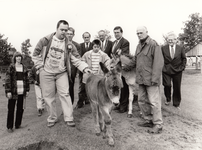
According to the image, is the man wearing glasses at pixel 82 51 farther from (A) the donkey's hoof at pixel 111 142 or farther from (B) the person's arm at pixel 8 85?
(A) the donkey's hoof at pixel 111 142

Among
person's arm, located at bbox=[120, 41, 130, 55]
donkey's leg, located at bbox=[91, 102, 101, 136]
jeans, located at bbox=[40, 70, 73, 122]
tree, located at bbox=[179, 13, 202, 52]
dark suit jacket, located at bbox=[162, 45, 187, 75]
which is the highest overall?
tree, located at bbox=[179, 13, 202, 52]

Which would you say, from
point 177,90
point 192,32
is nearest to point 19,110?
point 177,90

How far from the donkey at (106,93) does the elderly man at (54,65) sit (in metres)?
0.67

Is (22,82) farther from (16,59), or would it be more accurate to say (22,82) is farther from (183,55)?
(183,55)

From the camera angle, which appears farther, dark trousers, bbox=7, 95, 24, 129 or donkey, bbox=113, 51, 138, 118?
donkey, bbox=113, 51, 138, 118

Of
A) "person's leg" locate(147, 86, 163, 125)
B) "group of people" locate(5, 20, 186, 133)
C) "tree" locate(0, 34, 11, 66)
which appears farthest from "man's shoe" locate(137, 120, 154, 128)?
"tree" locate(0, 34, 11, 66)

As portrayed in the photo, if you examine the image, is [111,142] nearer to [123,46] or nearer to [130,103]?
[130,103]

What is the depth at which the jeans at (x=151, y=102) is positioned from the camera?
5707mm

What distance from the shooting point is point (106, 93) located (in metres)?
4.60

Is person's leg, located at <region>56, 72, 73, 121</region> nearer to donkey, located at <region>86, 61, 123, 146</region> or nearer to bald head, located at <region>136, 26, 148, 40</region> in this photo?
donkey, located at <region>86, 61, 123, 146</region>

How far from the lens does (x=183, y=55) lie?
317 inches

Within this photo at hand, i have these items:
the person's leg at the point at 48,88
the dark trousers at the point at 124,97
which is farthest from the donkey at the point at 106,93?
the dark trousers at the point at 124,97

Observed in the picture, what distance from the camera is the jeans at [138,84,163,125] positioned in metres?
5.71

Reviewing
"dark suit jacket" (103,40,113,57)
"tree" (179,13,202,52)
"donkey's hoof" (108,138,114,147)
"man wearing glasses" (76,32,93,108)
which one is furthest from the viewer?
"tree" (179,13,202,52)
